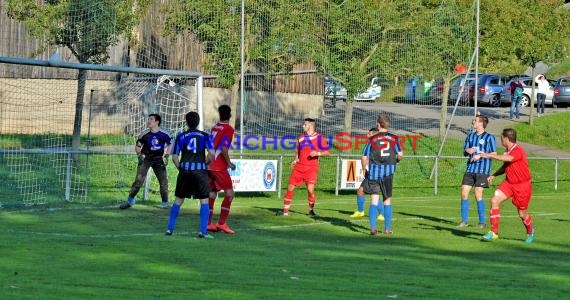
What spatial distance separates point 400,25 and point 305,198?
7542mm

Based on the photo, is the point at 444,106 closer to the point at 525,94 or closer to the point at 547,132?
the point at 547,132

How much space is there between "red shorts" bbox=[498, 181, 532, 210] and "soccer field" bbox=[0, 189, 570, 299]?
2.09 feet

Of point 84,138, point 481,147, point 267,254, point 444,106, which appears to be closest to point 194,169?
point 267,254

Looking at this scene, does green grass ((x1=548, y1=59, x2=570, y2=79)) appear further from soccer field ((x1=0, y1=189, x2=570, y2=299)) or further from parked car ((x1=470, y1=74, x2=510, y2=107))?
soccer field ((x1=0, y1=189, x2=570, y2=299))

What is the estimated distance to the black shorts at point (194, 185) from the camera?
15.8 meters

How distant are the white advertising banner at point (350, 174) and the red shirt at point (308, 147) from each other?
761 centimetres

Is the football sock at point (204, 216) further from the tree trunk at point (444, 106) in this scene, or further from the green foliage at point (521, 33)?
the green foliage at point (521, 33)

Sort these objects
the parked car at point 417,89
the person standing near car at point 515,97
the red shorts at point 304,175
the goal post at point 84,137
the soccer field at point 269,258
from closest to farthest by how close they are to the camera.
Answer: the soccer field at point 269,258 < the red shorts at point 304,175 < the goal post at point 84,137 < the parked car at point 417,89 < the person standing near car at point 515,97

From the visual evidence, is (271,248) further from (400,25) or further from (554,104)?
(554,104)

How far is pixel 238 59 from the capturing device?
28.4 m

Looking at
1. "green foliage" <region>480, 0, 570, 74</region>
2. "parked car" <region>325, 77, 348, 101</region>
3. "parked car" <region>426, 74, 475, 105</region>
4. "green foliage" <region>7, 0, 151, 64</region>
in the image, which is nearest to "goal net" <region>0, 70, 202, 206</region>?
"green foliage" <region>7, 0, 151, 64</region>

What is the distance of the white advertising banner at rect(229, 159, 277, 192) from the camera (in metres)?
26.2

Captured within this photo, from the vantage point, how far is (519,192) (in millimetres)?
16875

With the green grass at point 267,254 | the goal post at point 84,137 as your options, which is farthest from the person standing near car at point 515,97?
the green grass at point 267,254
